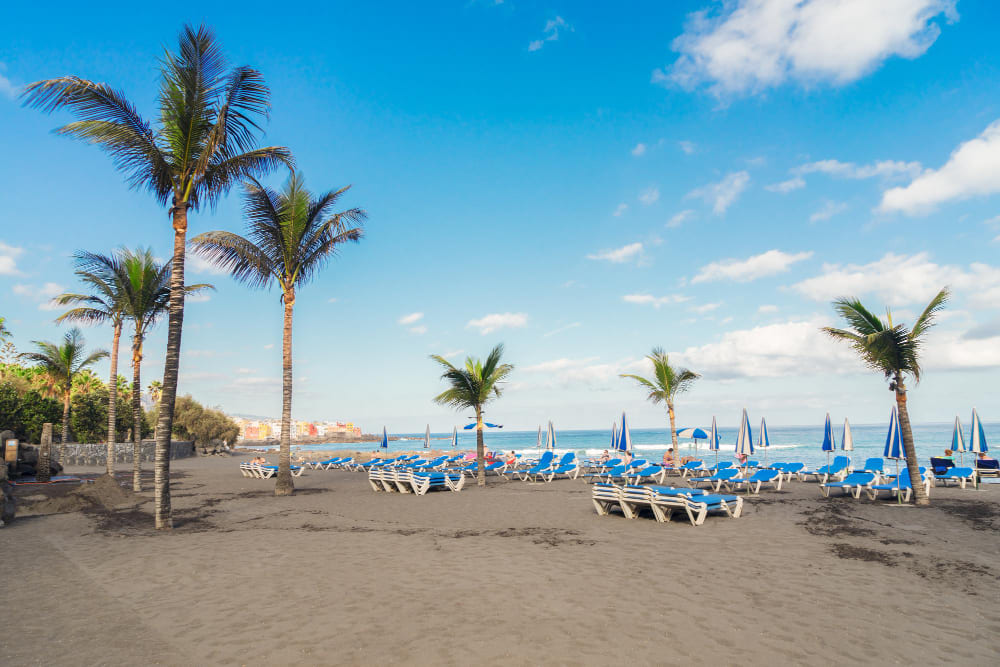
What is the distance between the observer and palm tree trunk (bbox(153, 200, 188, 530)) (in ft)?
33.0

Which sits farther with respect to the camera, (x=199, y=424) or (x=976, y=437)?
(x=199, y=424)

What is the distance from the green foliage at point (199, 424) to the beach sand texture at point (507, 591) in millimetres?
40775

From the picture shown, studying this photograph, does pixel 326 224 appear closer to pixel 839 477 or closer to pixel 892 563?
pixel 892 563

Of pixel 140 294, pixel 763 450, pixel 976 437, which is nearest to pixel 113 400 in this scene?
pixel 140 294

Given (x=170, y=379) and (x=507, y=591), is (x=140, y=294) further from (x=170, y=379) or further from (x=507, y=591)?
(x=507, y=591)

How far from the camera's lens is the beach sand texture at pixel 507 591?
174 inches

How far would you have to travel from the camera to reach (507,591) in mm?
5992

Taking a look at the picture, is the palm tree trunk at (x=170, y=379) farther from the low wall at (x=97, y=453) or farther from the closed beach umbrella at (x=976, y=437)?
the low wall at (x=97, y=453)

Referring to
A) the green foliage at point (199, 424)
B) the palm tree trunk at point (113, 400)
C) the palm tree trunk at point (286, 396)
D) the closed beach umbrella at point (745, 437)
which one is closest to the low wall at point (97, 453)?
the green foliage at point (199, 424)

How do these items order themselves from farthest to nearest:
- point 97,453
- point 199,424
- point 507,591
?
1. point 199,424
2. point 97,453
3. point 507,591

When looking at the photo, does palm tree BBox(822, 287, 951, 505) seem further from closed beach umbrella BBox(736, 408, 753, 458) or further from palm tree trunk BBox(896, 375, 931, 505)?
closed beach umbrella BBox(736, 408, 753, 458)

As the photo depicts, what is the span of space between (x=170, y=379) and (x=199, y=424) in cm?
4365

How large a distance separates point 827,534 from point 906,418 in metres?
5.05

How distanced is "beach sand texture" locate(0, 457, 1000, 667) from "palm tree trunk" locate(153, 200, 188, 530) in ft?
2.03
